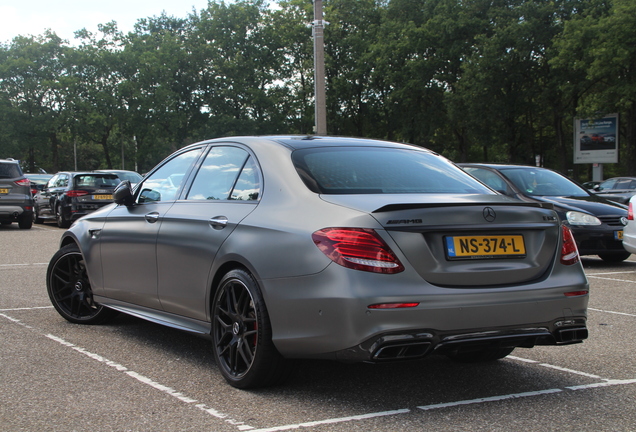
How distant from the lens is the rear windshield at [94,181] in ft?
70.2

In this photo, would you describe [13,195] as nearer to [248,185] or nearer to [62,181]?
[62,181]

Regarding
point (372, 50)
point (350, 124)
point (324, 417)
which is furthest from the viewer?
point (350, 124)

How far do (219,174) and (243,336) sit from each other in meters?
1.25

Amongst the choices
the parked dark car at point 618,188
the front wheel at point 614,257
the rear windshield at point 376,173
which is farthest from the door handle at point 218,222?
the parked dark car at point 618,188

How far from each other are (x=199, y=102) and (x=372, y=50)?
48.8 ft

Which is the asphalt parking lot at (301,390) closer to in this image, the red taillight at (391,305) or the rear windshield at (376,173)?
the red taillight at (391,305)

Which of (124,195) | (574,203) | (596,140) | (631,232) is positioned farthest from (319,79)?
(596,140)

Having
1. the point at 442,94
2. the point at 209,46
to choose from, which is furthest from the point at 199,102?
the point at 442,94

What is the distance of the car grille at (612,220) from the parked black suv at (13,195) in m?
15.9

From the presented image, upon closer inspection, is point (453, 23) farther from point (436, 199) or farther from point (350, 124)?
point (436, 199)

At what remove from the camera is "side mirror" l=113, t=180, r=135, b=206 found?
570 centimetres

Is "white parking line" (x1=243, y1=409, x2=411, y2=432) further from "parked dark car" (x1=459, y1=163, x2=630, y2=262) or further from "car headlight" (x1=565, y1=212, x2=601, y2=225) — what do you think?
"car headlight" (x1=565, y1=212, x2=601, y2=225)

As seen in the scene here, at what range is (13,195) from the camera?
21.1 meters

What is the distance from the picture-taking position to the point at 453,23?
149 ft
